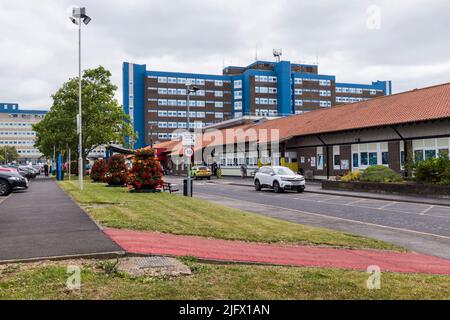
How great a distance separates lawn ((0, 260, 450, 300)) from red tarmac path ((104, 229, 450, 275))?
85cm

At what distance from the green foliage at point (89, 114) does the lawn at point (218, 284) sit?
41.0 meters

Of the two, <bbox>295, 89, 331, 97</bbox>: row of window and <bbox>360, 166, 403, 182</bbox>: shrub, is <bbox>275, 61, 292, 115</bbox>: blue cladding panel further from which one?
<bbox>360, 166, 403, 182</bbox>: shrub

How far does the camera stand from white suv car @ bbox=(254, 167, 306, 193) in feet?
85.1

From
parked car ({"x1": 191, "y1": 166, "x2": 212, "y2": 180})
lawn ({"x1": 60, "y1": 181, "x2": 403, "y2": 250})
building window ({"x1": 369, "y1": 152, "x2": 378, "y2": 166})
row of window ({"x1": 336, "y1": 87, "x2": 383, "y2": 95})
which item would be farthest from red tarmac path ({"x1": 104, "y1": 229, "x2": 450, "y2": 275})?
row of window ({"x1": 336, "y1": 87, "x2": 383, "y2": 95})

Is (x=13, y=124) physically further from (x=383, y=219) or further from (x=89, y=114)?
(x=383, y=219)

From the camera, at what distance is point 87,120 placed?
45469 millimetres

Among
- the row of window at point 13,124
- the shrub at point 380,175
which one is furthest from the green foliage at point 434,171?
the row of window at point 13,124

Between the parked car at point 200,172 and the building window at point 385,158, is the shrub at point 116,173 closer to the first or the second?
the building window at point 385,158

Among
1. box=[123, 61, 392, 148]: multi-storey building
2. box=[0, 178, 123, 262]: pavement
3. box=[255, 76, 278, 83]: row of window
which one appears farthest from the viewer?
box=[255, 76, 278, 83]: row of window

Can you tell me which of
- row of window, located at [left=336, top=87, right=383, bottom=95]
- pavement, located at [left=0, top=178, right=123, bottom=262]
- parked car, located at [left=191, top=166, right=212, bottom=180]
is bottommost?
pavement, located at [left=0, top=178, right=123, bottom=262]

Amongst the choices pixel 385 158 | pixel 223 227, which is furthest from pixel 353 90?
pixel 223 227

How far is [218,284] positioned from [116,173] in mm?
22770

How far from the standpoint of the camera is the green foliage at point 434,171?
21344 millimetres
